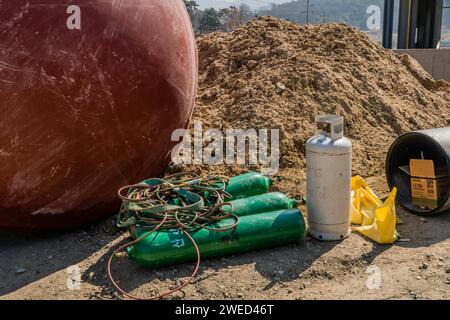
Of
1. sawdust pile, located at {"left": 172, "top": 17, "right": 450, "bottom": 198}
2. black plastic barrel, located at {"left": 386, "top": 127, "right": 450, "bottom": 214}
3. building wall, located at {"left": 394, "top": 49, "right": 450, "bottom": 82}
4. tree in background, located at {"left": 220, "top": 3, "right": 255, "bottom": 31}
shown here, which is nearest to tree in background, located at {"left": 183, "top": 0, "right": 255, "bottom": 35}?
tree in background, located at {"left": 220, "top": 3, "right": 255, "bottom": 31}

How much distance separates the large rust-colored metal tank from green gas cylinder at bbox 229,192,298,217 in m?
0.80

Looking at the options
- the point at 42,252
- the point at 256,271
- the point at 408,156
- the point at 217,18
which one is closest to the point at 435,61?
the point at 408,156

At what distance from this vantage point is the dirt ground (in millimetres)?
3143

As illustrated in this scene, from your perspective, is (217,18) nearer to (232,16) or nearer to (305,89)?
(232,16)

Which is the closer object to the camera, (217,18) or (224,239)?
(224,239)

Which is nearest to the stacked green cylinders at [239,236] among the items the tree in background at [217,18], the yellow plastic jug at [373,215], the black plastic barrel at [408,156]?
the yellow plastic jug at [373,215]

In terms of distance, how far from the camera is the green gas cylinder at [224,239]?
10.7 ft

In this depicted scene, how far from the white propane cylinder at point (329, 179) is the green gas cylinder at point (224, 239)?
21 cm

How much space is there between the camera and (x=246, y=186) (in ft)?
13.6

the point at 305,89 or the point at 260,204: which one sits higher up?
the point at 305,89

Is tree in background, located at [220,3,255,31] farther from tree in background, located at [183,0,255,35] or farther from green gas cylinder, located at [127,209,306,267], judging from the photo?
green gas cylinder, located at [127,209,306,267]

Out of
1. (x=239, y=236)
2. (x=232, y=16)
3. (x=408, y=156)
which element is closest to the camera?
(x=239, y=236)

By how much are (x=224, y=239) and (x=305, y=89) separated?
110 inches

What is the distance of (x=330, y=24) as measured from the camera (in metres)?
7.13
